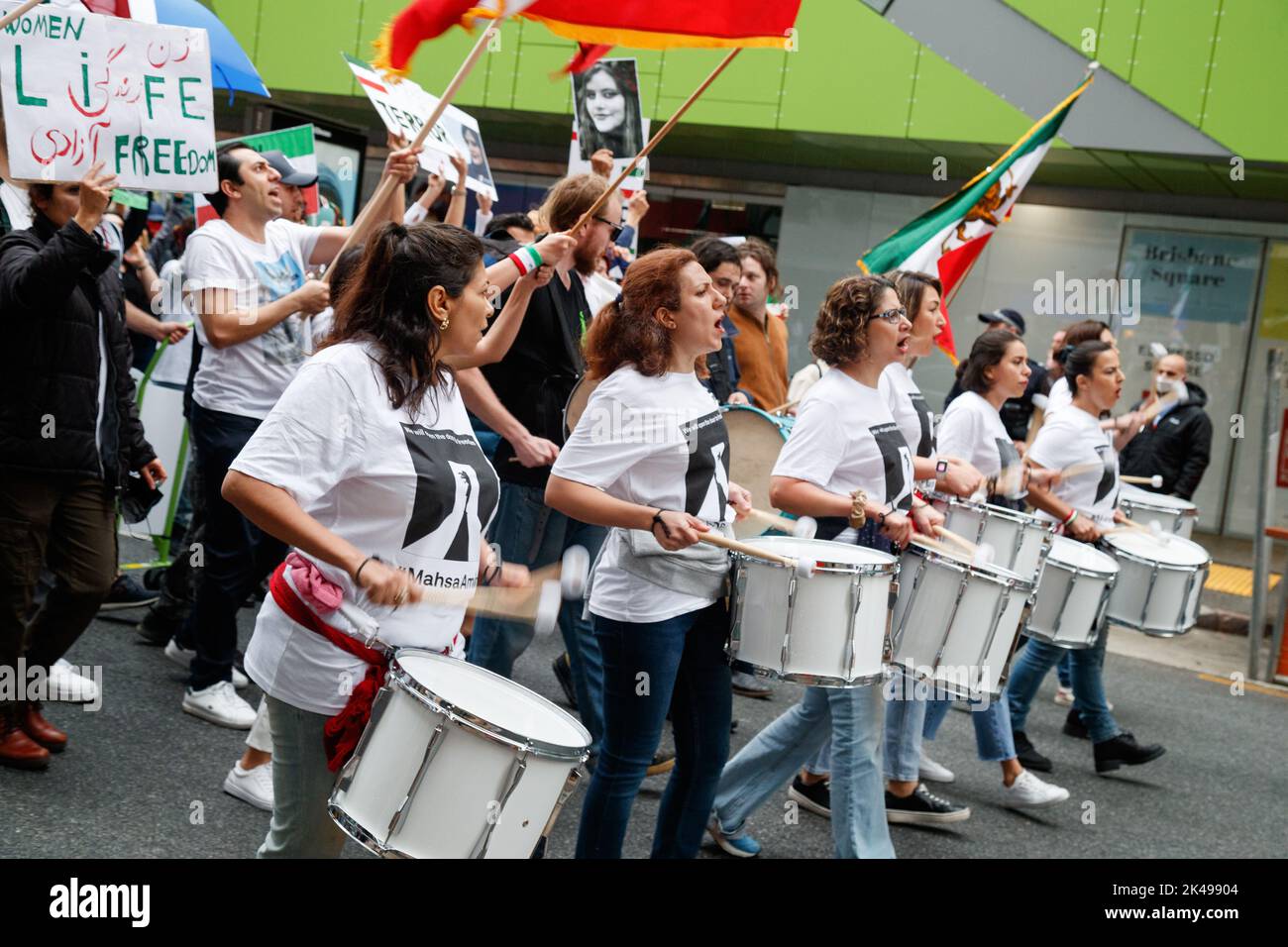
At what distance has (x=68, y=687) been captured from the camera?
530cm

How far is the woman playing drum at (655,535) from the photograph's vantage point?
360 cm

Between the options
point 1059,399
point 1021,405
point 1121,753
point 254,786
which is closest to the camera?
point 254,786

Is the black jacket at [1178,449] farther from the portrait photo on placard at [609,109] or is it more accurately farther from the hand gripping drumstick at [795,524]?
the hand gripping drumstick at [795,524]

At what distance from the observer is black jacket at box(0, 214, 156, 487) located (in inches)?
164

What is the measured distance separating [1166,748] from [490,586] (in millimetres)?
5324

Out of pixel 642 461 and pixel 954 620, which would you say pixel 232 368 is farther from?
pixel 954 620

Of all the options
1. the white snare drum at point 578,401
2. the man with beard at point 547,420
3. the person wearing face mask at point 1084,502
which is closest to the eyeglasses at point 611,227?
the man with beard at point 547,420

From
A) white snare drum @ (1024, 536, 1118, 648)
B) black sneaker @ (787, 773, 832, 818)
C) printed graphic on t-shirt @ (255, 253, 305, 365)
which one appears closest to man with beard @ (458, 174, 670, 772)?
printed graphic on t-shirt @ (255, 253, 305, 365)

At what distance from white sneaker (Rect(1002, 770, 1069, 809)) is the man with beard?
1.93 metres

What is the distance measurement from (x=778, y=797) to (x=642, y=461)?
2391 millimetres

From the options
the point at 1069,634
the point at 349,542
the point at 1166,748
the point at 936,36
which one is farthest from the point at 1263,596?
the point at 349,542

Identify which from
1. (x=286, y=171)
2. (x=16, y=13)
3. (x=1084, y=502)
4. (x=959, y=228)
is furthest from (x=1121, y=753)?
(x=16, y=13)
